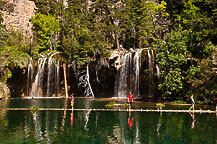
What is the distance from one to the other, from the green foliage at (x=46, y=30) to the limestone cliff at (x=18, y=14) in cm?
399

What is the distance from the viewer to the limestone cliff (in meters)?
61.0

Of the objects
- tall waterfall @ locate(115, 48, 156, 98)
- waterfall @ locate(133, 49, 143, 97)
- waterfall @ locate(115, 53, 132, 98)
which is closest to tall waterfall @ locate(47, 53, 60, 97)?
tall waterfall @ locate(115, 48, 156, 98)

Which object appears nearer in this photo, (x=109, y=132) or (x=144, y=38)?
(x=109, y=132)

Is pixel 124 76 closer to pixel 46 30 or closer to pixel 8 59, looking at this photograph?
pixel 8 59

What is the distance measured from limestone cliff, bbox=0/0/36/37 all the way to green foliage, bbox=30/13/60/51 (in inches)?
157

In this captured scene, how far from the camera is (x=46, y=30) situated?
5738 cm

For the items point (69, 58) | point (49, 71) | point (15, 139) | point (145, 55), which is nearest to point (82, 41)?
point (69, 58)

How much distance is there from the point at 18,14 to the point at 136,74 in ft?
129

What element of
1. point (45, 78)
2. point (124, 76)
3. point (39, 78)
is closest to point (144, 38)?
point (124, 76)

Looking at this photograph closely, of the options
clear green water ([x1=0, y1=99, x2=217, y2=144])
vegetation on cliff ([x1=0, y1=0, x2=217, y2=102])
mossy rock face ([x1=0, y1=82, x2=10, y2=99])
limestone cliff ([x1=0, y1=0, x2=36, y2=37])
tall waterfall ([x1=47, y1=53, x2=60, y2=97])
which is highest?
limestone cliff ([x1=0, y1=0, x2=36, y2=37])

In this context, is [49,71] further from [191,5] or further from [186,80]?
[191,5]

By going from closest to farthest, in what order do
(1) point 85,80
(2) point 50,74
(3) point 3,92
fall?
(3) point 3,92, (2) point 50,74, (1) point 85,80

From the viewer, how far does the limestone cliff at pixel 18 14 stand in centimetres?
6097

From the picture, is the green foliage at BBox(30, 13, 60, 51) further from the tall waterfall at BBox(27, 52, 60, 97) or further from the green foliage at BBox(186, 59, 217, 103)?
the green foliage at BBox(186, 59, 217, 103)
